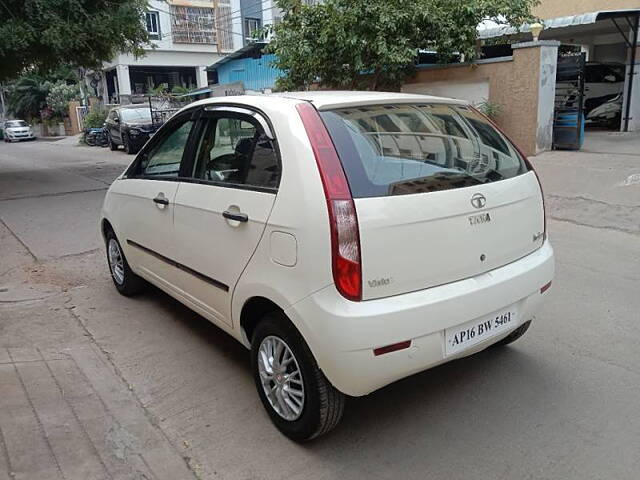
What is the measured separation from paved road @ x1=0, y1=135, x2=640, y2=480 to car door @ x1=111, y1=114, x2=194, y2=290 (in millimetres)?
557

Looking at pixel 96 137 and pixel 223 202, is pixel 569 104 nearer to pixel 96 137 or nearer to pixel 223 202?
pixel 223 202

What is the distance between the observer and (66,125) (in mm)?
42375

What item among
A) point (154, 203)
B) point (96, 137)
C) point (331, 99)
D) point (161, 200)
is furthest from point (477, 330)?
point (96, 137)

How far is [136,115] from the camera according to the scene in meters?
20.9

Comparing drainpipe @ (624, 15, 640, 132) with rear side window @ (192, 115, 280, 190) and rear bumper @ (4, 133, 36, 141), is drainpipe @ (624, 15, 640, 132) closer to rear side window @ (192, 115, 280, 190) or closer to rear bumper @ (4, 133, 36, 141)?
rear side window @ (192, 115, 280, 190)

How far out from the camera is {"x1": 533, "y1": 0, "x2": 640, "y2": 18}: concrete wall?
47.4 feet

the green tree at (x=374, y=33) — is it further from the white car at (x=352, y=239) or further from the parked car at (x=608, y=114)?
the white car at (x=352, y=239)

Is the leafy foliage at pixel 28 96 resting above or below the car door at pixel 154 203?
above

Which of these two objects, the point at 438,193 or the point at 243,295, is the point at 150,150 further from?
the point at 438,193

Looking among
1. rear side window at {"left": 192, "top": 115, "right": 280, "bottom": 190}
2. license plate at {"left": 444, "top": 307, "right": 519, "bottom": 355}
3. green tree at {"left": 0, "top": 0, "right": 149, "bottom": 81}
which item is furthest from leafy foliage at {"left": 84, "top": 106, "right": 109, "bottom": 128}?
license plate at {"left": 444, "top": 307, "right": 519, "bottom": 355}

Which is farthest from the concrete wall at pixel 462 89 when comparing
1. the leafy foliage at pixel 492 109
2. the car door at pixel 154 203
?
the car door at pixel 154 203

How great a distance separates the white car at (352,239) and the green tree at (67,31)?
30.4 ft

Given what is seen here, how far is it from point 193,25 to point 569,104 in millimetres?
Answer: 34299

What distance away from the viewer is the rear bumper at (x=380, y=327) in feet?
8.04
